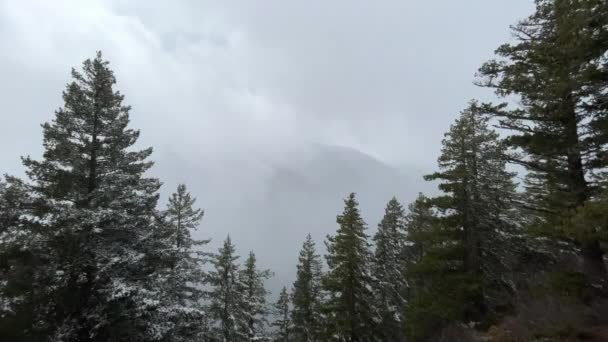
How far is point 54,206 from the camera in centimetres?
1182

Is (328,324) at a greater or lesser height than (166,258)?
lesser

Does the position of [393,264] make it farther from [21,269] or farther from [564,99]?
[21,269]

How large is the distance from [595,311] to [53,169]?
1849 centimetres

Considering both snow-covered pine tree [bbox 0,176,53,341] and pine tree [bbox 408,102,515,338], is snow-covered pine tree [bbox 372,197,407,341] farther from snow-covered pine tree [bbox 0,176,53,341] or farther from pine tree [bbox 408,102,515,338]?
snow-covered pine tree [bbox 0,176,53,341]

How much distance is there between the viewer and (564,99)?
10.4 metres

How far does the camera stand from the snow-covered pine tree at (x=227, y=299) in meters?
25.7

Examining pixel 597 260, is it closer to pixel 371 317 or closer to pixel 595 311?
pixel 595 311

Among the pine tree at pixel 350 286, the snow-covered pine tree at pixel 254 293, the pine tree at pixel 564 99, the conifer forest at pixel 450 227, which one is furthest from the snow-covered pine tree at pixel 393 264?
the pine tree at pixel 564 99

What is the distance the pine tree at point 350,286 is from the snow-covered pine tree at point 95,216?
12.2m

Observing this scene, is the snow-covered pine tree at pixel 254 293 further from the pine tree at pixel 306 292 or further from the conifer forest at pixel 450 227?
the conifer forest at pixel 450 227

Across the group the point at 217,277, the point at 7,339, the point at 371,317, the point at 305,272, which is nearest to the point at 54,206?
the point at 7,339

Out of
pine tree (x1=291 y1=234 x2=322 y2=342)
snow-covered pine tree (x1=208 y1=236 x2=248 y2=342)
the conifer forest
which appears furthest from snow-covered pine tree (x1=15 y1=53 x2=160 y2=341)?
pine tree (x1=291 y1=234 x2=322 y2=342)

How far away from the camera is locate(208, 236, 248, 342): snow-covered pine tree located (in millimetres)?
25688

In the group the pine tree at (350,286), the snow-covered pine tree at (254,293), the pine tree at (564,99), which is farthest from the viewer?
the snow-covered pine tree at (254,293)
